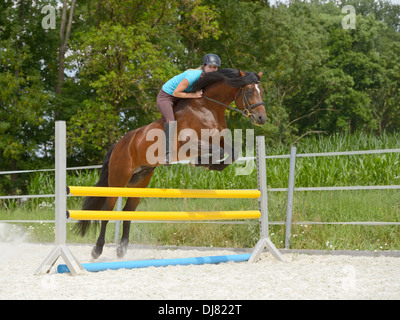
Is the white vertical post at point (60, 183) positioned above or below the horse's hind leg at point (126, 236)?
above

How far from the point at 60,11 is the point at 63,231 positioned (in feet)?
49.9

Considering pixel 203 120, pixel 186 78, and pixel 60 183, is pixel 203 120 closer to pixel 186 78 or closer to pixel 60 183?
pixel 186 78

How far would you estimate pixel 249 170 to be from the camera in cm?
877

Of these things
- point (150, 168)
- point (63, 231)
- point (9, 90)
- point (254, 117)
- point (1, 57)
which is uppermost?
point (1, 57)

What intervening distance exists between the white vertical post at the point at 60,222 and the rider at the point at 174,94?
3.27 feet

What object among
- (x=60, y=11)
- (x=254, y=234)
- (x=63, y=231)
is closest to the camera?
(x=63, y=231)

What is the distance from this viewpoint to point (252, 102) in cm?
482

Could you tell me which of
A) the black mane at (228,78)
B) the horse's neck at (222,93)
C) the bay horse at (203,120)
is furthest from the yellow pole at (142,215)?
the black mane at (228,78)

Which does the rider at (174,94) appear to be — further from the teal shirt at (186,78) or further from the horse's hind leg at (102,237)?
the horse's hind leg at (102,237)

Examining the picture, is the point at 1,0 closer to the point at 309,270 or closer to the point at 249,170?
the point at 249,170

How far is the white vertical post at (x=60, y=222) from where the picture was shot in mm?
4496

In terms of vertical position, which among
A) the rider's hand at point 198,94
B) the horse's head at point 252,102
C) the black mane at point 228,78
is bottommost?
the horse's head at point 252,102

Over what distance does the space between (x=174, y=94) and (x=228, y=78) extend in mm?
549

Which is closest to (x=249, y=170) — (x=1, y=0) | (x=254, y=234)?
(x=254, y=234)
